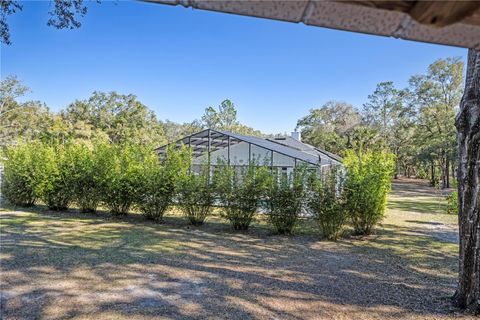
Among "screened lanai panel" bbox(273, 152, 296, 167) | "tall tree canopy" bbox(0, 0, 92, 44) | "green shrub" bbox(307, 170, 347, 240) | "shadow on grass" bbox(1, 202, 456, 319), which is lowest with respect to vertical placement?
"shadow on grass" bbox(1, 202, 456, 319)

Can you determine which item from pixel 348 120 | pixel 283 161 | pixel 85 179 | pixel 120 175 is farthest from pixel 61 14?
pixel 348 120

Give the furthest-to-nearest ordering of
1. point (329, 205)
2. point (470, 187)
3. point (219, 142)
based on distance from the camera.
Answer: point (219, 142), point (329, 205), point (470, 187)

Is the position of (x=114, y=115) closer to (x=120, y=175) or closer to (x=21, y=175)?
(x=21, y=175)

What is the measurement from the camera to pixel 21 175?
10680 millimetres

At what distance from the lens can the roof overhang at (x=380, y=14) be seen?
72cm

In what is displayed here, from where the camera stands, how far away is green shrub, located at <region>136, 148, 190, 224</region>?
362 inches

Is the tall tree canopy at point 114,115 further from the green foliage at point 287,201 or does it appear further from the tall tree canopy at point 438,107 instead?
the tall tree canopy at point 438,107

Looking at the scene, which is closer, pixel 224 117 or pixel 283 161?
pixel 283 161

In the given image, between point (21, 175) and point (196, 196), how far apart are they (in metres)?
6.77

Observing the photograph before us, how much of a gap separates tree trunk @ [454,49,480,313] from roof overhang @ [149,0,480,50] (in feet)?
10.6

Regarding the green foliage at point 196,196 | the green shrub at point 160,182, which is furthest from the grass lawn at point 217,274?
the green shrub at point 160,182

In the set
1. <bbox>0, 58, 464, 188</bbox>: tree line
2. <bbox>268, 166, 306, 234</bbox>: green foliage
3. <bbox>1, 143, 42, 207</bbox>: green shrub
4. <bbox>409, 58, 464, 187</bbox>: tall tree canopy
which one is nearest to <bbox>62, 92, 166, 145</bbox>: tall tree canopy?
<bbox>0, 58, 464, 188</bbox>: tree line

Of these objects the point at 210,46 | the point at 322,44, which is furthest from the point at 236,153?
the point at 322,44

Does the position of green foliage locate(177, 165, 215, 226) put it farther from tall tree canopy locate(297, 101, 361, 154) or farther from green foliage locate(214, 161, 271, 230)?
tall tree canopy locate(297, 101, 361, 154)
